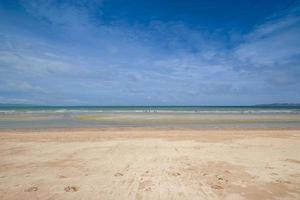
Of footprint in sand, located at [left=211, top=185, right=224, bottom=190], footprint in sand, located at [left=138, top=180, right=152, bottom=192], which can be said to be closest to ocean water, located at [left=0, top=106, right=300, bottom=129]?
footprint in sand, located at [left=211, top=185, right=224, bottom=190]

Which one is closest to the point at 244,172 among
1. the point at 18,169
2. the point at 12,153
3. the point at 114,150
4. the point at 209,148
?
the point at 209,148

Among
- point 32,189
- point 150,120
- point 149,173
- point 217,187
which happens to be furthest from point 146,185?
point 150,120

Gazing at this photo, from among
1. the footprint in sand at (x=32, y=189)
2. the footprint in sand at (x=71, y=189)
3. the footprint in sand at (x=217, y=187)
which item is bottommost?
the footprint in sand at (x=217, y=187)

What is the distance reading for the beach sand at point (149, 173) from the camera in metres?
4.57

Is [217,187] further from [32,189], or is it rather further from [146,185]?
[32,189]

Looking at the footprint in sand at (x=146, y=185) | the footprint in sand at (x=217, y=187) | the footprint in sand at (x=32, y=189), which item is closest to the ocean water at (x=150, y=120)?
the footprint in sand at (x=217, y=187)

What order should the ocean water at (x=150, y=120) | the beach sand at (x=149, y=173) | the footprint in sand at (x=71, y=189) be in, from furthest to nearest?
the ocean water at (x=150, y=120), the footprint in sand at (x=71, y=189), the beach sand at (x=149, y=173)

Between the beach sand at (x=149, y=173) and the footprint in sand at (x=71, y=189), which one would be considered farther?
the footprint in sand at (x=71, y=189)

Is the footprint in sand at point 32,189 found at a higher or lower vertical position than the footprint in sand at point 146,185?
higher

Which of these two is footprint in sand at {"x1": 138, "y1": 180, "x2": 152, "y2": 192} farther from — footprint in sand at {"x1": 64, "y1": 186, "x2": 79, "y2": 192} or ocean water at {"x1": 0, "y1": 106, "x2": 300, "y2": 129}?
ocean water at {"x1": 0, "y1": 106, "x2": 300, "y2": 129}

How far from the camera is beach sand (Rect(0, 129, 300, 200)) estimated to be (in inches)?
180

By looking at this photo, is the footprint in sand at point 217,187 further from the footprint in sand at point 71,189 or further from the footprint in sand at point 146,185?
the footprint in sand at point 71,189

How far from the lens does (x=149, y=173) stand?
19.1ft

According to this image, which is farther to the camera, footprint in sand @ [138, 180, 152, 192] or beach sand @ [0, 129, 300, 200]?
footprint in sand @ [138, 180, 152, 192]
